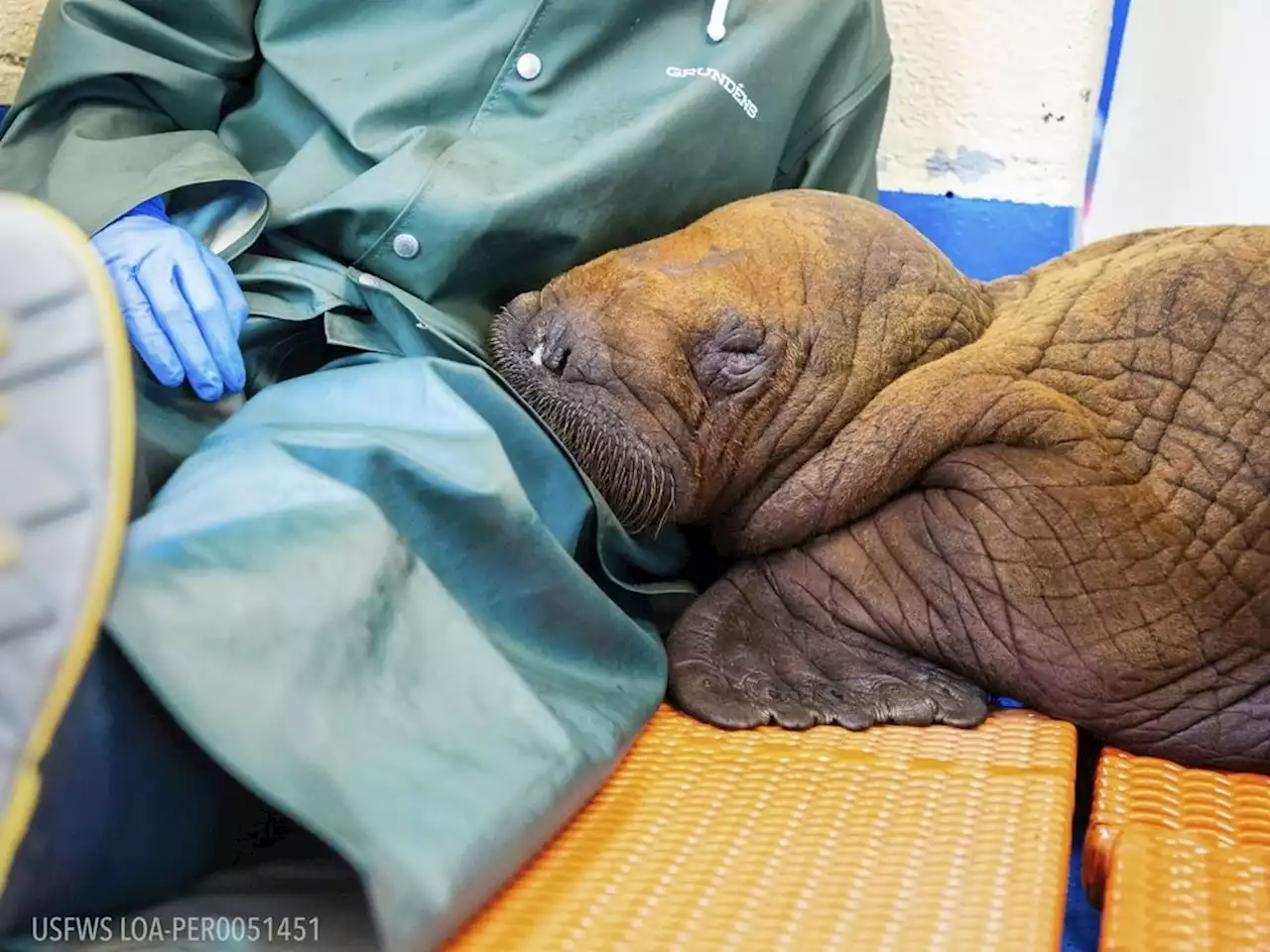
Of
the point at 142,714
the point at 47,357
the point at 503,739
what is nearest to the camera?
the point at 47,357

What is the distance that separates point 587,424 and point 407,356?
213 millimetres

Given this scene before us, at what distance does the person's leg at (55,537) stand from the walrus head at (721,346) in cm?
65

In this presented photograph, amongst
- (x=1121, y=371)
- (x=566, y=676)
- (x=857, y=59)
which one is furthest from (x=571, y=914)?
(x=857, y=59)

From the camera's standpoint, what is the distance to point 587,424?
1406mm

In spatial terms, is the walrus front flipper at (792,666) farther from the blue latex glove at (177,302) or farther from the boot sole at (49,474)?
the boot sole at (49,474)

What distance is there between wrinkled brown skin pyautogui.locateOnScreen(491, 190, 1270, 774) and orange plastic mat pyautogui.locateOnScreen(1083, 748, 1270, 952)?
0.19 feet

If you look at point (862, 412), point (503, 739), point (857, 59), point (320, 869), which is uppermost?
point (857, 59)

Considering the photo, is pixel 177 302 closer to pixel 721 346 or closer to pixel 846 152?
pixel 721 346

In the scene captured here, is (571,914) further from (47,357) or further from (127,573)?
(47,357)

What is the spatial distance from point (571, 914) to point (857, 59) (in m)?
1.26

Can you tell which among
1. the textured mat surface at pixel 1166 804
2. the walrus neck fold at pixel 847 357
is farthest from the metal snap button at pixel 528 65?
the textured mat surface at pixel 1166 804

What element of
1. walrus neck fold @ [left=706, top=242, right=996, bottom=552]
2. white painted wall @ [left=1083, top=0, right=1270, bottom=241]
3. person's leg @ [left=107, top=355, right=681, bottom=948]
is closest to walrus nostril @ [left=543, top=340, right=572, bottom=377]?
person's leg @ [left=107, top=355, right=681, bottom=948]

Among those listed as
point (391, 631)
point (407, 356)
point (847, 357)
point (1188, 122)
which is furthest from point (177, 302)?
point (1188, 122)

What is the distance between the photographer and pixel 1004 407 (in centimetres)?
139
